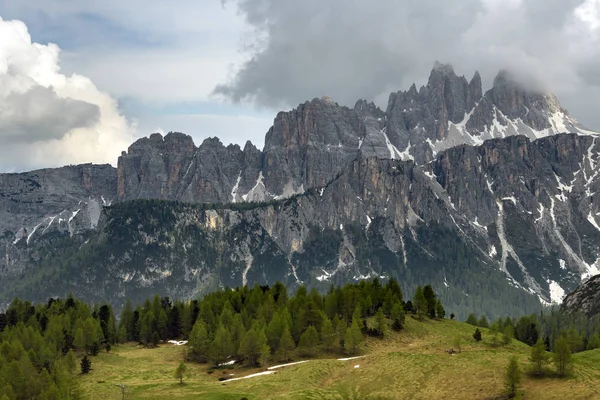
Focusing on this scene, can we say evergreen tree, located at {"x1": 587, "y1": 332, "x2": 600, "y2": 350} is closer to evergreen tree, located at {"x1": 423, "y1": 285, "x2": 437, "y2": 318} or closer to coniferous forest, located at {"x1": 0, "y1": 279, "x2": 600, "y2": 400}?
coniferous forest, located at {"x1": 0, "y1": 279, "x2": 600, "y2": 400}

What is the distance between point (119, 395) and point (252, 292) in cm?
6915

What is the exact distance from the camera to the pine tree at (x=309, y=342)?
13875cm

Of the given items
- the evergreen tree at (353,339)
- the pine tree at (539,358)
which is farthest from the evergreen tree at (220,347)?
the pine tree at (539,358)

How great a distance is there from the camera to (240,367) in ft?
446

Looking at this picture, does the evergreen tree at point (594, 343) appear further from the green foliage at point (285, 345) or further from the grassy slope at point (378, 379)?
the green foliage at point (285, 345)

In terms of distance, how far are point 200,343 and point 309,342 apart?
25085 millimetres

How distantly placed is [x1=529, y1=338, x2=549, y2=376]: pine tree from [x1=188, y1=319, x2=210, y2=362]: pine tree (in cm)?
7104

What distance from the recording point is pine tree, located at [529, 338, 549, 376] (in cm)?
10312

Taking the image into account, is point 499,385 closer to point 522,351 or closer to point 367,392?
point 367,392

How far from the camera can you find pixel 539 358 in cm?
10344

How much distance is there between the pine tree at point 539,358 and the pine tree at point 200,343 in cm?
7104

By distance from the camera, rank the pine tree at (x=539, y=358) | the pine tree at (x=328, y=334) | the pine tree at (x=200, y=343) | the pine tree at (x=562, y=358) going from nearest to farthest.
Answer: the pine tree at (x=562, y=358), the pine tree at (x=539, y=358), the pine tree at (x=328, y=334), the pine tree at (x=200, y=343)

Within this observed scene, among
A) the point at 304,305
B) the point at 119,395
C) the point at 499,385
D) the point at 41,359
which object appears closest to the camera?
the point at 499,385

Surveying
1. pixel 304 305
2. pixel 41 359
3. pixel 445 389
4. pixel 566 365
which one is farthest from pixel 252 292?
pixel 566 365
